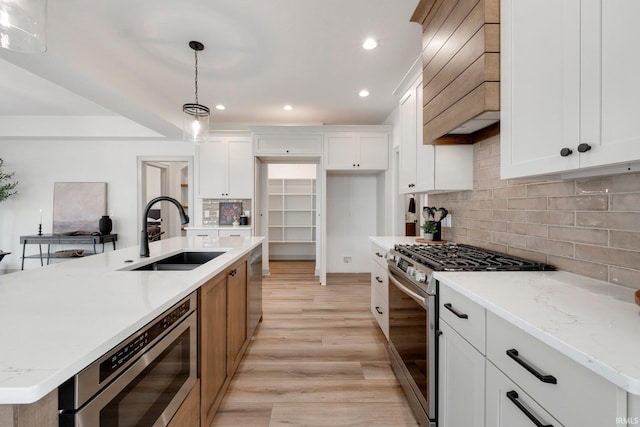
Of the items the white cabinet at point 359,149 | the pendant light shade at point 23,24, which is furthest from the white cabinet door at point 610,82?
the white cabinet at point 359,149

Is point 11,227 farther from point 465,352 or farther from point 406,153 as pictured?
point 465,352

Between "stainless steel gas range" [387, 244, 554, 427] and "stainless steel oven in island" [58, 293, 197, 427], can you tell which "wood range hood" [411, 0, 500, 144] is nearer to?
"stainless steel gas range" [387, 244, 554, 427]

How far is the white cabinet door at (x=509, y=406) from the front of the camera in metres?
0.76

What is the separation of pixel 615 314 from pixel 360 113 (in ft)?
14.0

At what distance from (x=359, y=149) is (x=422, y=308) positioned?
11.6 ft

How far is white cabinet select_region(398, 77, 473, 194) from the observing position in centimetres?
212

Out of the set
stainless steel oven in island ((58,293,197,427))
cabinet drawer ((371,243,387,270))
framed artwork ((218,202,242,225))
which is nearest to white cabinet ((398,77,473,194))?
cabinet drawer ((371,243,387,270))

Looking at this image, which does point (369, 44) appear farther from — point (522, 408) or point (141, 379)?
point (141, 379)

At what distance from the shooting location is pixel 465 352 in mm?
1138

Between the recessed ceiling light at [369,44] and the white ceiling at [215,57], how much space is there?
0.22ft

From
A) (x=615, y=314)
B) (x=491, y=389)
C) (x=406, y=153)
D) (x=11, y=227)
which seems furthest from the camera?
(x=11, y=227)

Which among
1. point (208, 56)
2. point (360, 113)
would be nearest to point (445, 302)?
point (208, 56)

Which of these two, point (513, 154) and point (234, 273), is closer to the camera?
point (513, 154)

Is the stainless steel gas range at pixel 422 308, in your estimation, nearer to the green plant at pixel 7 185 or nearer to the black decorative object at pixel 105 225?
the black decorative object at pixel 105 225
